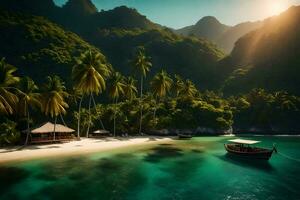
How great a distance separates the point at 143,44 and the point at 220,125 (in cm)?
10567

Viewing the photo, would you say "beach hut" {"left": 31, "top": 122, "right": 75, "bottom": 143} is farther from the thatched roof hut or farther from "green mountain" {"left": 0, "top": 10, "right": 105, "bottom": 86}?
"green mountain" {"left": 0, "top": 10, "right": 105, "bottom": 86}

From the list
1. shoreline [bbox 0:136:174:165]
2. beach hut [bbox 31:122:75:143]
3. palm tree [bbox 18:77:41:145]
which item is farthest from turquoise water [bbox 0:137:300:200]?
palm tree [bbox 18:77:41:145]

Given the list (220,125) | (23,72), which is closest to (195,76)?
(220,125)

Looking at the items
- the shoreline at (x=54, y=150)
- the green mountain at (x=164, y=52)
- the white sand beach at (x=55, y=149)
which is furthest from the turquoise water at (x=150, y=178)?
the green mountain at (x=164, y=52)

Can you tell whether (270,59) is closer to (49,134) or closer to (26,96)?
(49,134)

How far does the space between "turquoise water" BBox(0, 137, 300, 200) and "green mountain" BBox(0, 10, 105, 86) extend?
2879 inches

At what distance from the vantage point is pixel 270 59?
151m

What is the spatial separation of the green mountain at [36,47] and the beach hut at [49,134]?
2075 inches

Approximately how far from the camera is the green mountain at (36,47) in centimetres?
10881

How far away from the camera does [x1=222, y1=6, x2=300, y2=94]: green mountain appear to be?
13025 centimetres

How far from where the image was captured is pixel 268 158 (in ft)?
137

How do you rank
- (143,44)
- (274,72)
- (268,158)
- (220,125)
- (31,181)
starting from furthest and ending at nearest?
(143,44), (274,72), (220,125), (268,158), (31,181)

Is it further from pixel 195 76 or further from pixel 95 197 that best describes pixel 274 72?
pixel 95 197

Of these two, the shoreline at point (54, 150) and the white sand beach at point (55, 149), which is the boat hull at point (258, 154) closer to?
the shoreline at point (54, 150)
